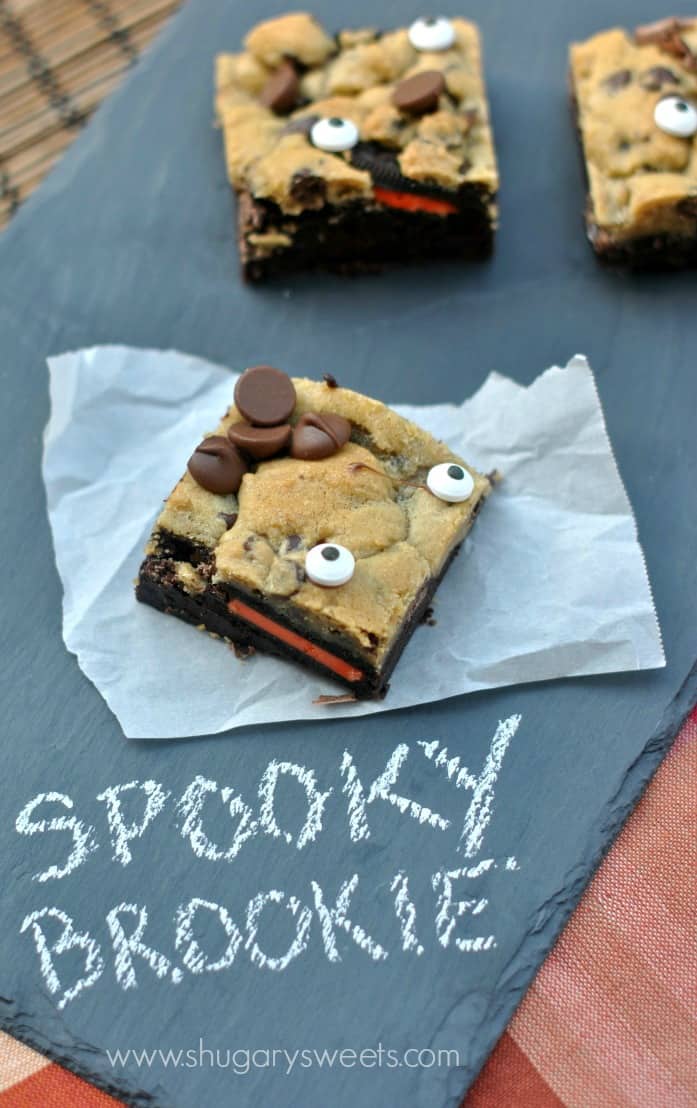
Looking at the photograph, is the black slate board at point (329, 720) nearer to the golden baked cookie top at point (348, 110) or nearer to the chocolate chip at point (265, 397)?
the golden baked cookie top at point (348, 110)

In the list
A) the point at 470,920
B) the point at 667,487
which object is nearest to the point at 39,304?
the point at 667,487

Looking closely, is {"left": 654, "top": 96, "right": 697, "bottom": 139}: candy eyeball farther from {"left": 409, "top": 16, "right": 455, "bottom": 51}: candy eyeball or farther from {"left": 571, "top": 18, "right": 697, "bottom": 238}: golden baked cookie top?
{"left": 409, "top": 16, "right": 455, "bottom": 51}: candy eyeball

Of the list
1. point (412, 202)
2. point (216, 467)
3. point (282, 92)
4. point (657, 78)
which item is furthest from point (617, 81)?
point (216, 467)

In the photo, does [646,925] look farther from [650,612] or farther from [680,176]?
[680,176]

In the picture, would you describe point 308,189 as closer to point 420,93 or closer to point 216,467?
point 420,93

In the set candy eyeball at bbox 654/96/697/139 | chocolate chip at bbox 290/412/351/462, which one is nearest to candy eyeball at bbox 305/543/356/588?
chocolate chip at bbox 290/412/351/462

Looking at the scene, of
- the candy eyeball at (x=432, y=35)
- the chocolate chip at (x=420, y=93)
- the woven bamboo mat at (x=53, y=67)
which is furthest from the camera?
the woven bamboo mat at (x=53, y=67)

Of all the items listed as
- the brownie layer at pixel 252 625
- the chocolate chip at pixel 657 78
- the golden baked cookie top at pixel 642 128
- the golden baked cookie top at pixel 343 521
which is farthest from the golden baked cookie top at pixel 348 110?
the brownie layer at pixel 252 625
